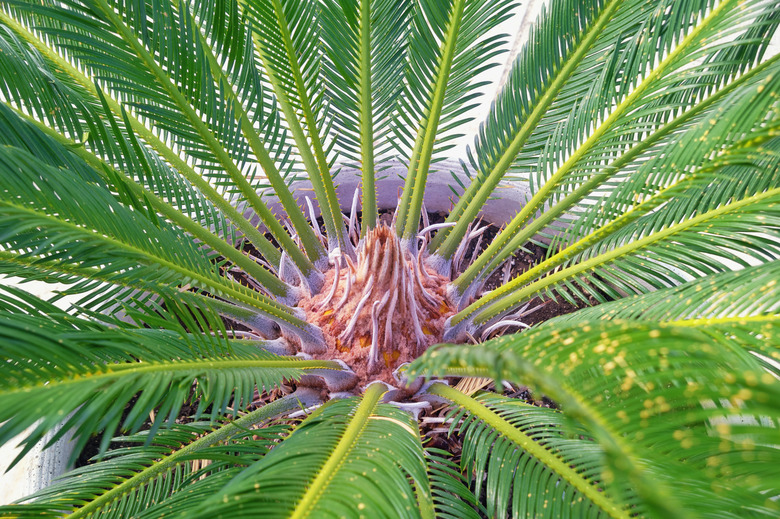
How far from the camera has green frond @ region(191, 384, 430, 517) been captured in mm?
489

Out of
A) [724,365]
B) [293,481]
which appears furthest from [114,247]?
[724,365]

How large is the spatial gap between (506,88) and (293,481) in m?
0.82

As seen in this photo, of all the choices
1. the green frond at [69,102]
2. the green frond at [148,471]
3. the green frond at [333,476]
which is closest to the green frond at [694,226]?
the green frond at [333,476]

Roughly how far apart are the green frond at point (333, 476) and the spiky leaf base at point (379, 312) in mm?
243

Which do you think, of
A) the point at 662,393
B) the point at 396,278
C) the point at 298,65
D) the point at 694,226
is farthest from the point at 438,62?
the point at 662,393

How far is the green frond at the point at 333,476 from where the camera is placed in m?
0.49

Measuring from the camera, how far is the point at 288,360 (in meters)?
0.80

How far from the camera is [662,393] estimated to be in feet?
1.43

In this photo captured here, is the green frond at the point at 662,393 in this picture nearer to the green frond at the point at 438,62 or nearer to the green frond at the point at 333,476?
the green frond at the point at 333,476

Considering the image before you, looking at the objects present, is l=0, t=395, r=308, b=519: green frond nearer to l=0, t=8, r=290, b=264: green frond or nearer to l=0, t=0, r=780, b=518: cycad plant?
l=0, t=0, r=780, b=518: cycad plant

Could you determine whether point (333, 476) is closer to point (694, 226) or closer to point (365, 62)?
point (694, 226)

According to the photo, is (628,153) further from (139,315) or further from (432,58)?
(139,315)

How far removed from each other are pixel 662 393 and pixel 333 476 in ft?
1.09

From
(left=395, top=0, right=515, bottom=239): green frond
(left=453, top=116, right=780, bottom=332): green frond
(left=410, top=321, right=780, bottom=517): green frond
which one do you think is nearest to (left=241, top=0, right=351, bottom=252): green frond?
(left=395, top=0, right=515, bottom=239): green frond
